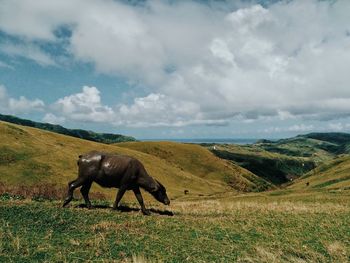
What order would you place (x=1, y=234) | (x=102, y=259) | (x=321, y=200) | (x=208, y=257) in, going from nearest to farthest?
(x=102, y=259)
(x=208, y=257)
(x=1, y=234)
(x=321, y=200)

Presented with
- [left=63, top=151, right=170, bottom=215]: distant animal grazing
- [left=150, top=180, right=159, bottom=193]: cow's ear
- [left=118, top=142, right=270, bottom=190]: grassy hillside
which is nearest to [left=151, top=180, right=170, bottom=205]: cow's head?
[left=150, top=180, right=159, bottom=193]: cow's ear

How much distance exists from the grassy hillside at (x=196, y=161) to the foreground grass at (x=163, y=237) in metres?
113

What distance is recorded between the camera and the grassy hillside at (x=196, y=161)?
140500 millimetres

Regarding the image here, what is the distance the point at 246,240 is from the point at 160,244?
4314mm

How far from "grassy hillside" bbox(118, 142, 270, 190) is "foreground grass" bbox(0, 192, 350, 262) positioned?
370ft

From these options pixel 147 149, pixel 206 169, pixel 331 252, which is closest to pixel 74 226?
pixel 331 252

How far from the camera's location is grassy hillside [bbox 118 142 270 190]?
140 meters

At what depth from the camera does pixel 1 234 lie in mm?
16172

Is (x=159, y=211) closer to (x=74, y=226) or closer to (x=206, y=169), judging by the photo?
(x=74, y=226)

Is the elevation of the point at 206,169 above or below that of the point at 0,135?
below

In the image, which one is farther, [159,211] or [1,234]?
[159,211]

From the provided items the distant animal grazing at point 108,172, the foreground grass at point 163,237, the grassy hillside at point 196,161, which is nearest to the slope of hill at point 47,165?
the grassy hillside at point 196,161

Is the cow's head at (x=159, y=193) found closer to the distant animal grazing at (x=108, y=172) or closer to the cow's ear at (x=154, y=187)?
the cow's ear at (x=154, y=187)

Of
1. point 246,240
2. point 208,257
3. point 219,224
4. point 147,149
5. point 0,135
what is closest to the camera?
point 208,257
